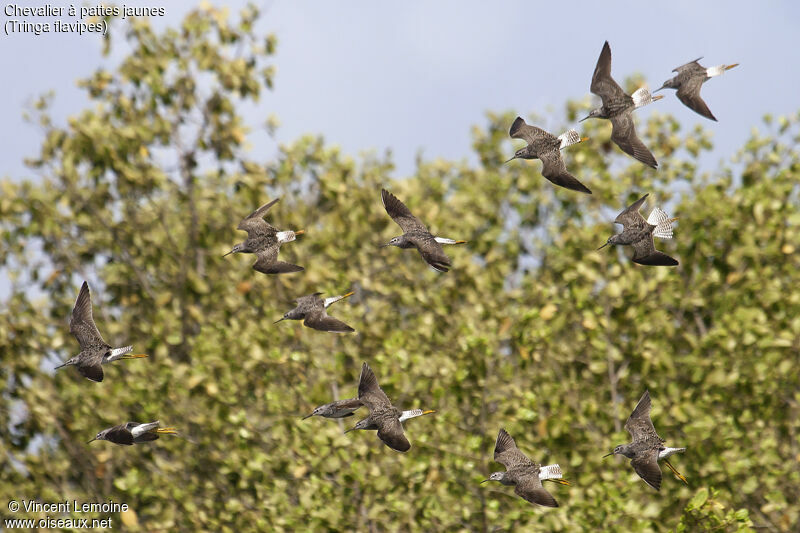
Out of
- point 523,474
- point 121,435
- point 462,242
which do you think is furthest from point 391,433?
point 121,435

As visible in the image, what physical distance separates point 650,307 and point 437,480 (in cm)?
396

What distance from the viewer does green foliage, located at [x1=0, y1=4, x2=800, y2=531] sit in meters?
11.6

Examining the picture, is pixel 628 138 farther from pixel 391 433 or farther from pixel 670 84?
pixel 391 433

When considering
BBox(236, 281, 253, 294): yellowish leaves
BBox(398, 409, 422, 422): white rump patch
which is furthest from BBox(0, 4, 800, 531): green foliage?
BBox(398, 409, 422, 422): white rump patch

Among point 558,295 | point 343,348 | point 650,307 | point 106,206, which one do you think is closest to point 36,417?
point 106,206

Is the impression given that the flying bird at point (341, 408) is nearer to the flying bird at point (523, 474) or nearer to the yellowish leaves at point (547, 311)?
the flying bird at point (523, 474)

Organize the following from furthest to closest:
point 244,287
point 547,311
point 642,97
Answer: point 244,287
point 547,311
point 642,97

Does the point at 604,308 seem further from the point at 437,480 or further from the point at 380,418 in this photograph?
the point at 380,418

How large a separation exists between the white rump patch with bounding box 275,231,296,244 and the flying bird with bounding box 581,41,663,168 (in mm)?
3001

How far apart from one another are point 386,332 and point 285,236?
5098mm

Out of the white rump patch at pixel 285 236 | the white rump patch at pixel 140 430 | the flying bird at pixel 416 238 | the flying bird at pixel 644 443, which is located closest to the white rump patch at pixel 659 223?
the flying bird at pixel 644 443

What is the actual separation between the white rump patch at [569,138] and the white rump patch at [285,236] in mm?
2707

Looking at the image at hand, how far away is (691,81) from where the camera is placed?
323 inches

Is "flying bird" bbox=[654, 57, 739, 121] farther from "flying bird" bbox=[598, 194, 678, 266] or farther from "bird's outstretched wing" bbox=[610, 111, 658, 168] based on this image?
"flying bird" bbox=[598, 194, 678, 266]
